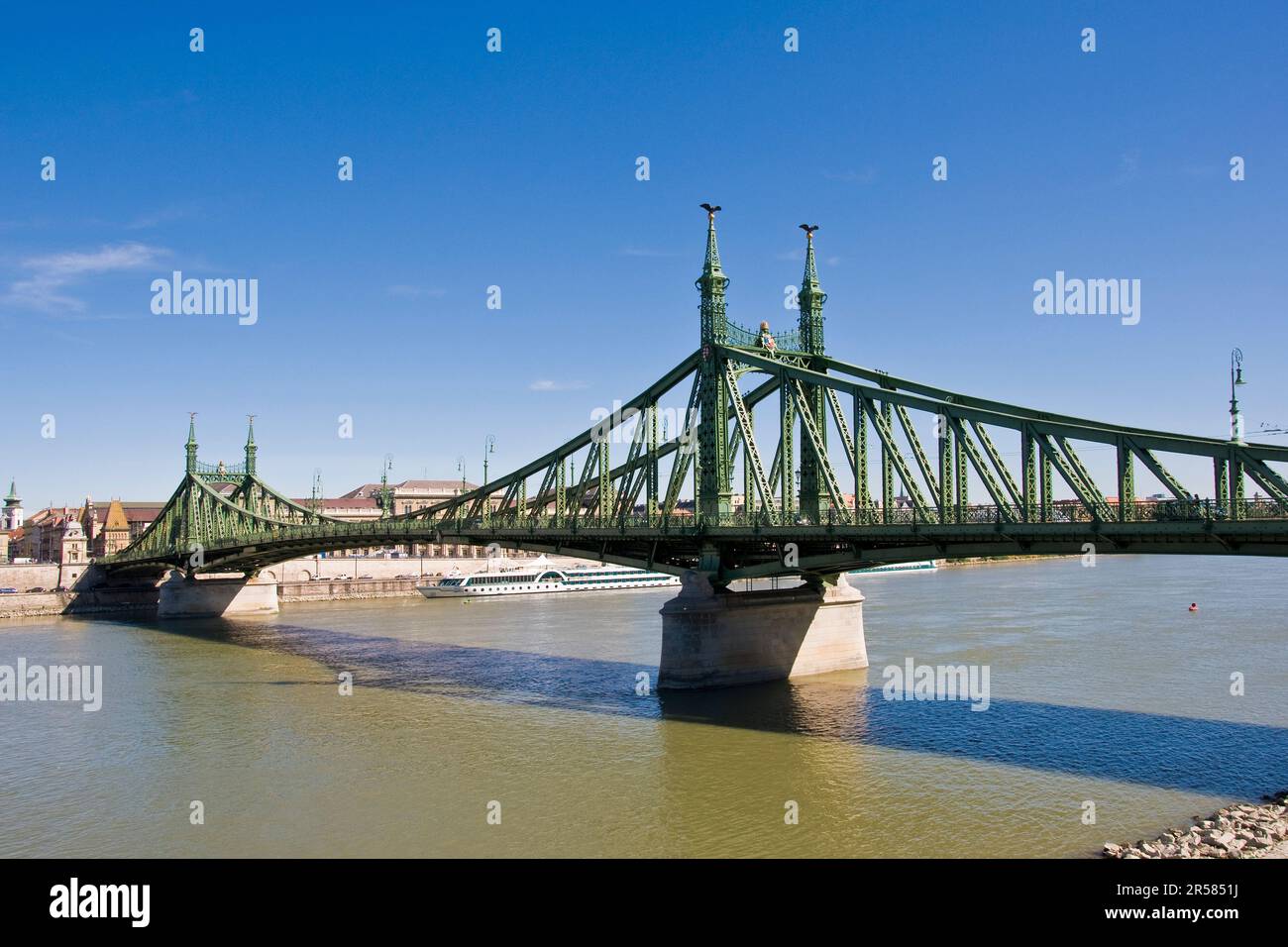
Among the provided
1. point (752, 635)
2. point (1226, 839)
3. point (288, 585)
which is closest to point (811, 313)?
point (752, 635)

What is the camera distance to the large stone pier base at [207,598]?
9212 centimetres

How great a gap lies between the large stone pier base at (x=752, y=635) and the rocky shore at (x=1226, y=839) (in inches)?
864

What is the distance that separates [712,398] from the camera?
47.7 m

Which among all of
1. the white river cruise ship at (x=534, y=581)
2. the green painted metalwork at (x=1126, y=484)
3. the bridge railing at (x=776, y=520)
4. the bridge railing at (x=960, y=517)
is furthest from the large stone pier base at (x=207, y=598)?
the green painted metalwork at (x=1126, y=484)

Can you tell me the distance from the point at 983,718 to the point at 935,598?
197ft

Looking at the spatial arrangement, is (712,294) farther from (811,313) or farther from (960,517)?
(960,517)

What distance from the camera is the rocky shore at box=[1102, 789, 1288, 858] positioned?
2002 cm

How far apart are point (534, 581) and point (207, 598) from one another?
36.5m

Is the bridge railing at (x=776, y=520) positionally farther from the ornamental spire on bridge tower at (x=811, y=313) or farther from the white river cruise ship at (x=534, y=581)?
the white river cruise ship at (x=534, y=581)

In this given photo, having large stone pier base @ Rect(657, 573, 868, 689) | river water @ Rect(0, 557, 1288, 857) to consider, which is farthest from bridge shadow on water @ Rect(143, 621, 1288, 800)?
large stone pier base @ Rect(657, 573, 868, 689)

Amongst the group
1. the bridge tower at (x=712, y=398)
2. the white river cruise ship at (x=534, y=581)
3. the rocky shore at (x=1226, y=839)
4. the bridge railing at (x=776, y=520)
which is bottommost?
the white river cruise ship at (x=534, y=581)

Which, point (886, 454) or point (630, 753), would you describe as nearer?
point (630, 753)
